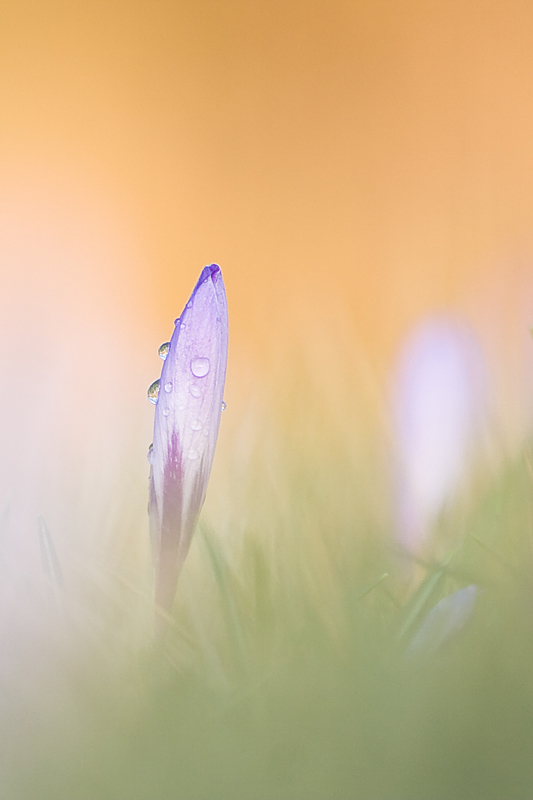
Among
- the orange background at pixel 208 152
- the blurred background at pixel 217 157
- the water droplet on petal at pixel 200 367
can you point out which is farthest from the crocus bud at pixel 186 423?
the orange background at pixel 208 152

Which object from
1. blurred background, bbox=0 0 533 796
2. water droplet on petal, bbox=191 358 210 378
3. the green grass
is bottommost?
the green grass

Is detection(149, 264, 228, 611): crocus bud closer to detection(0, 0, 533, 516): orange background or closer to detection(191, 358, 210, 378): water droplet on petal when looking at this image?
detection(191, 358, 210, 378): water droplet on petal

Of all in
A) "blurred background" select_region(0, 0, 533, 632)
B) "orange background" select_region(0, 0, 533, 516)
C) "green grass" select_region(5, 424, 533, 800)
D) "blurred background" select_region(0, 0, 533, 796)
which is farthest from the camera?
"orange background" select_region(0, 0, 533, 516)

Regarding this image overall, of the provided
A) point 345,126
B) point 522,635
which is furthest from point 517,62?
point 522,635

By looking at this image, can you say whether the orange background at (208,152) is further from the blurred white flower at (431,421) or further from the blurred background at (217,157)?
the blurred white flower at (431,421)

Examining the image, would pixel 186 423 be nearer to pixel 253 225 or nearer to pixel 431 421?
pixel 431 421

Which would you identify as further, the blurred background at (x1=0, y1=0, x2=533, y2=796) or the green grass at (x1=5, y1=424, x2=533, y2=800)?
the blurred background at (x1=0, y1=0, x2=533, y2=796)

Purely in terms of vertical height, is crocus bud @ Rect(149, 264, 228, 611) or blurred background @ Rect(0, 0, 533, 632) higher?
blurred background @ Rect(0, 0, 533, 632)

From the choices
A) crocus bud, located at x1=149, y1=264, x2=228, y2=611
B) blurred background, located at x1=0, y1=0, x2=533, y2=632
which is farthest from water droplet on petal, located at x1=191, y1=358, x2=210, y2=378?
blurred background, located at x1=0, y1=0, x2=533, y2=632
